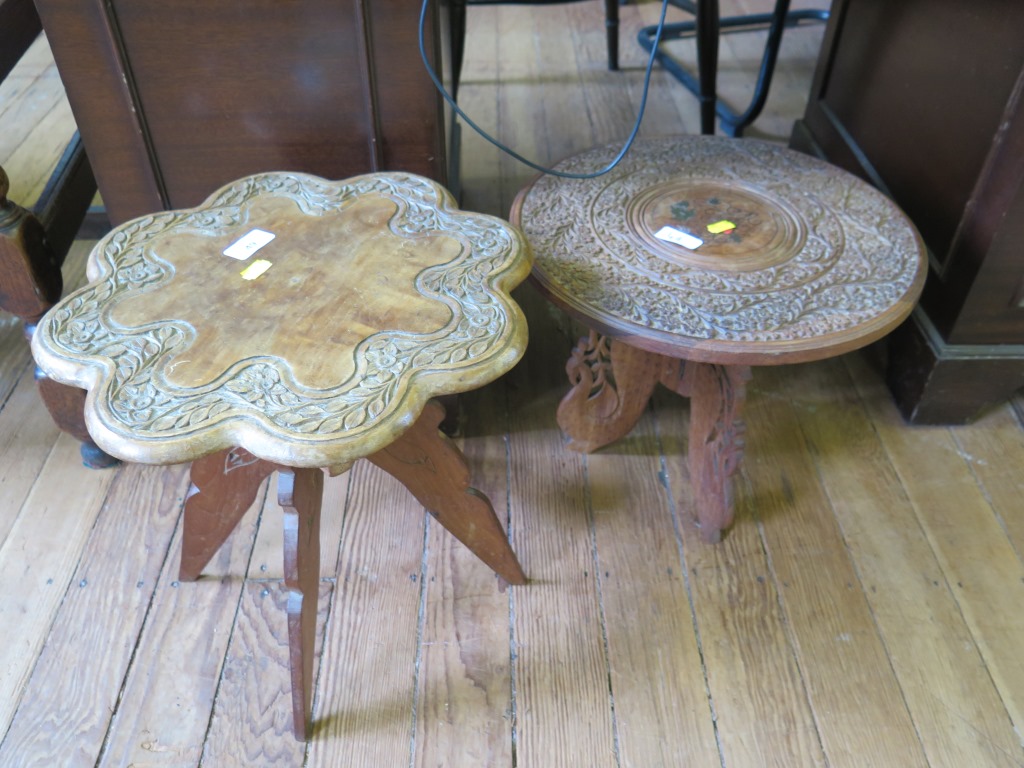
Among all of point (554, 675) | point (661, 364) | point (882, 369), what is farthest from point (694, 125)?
point (554, 675)

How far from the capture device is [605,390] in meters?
1.44

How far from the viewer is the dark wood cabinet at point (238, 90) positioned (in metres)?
1.17

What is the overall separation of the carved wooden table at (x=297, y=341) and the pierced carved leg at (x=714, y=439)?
1.20 feet

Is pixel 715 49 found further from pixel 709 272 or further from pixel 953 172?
Result: pixel 709 272

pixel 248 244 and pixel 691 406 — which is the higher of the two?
pixel 248 244

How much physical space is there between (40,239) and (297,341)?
64 centimetres

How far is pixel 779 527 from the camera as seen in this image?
1.43 m

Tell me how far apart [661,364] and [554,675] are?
0.53m

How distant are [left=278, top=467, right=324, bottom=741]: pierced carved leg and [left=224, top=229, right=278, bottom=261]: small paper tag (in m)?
0.29

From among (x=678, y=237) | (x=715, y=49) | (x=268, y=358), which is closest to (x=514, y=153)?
(x=678, y=237)

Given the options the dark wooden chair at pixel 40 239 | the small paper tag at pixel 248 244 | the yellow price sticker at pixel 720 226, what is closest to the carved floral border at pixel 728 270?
the yellow price sticker at pixel 720 226

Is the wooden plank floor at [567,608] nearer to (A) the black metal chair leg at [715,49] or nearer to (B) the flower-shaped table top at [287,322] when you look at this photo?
(B) the flower-shaped table top at [287,322]

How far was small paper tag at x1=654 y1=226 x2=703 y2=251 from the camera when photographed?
126cm

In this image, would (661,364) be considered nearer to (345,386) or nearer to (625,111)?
(345,386)
